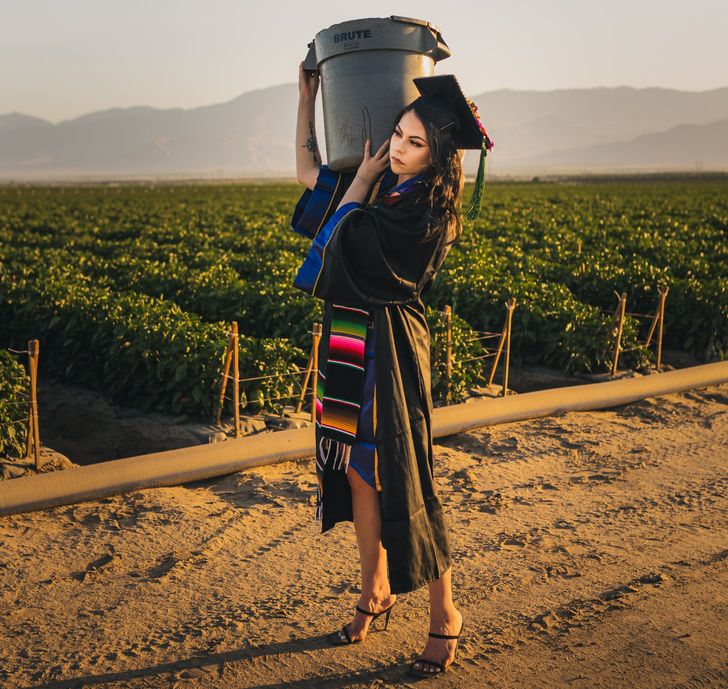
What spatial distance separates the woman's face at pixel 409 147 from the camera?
2963 millimetres

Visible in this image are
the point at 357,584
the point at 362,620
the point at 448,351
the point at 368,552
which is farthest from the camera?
the point at 448,351

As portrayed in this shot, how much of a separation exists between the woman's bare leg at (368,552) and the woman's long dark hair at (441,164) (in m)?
0.95

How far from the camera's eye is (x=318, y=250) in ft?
9.99

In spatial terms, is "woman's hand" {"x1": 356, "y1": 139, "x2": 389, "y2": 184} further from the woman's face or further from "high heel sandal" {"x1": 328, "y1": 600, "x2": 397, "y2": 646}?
"high heel sandal" {"x1": 328, "y1": 600, "x2": 397, "y2": 646}

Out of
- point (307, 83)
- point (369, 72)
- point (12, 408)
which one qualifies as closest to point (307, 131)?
point (307, 83)

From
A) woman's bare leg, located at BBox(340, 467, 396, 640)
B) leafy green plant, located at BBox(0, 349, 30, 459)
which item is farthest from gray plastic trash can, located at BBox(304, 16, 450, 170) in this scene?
leafy green plant, located at BBox(0, 349, 30, 459)

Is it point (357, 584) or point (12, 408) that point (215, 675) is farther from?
point (12, 408)

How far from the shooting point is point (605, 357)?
8.95 meters

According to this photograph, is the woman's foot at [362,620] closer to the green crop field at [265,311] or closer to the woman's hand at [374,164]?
the woman's hand at [374,164]

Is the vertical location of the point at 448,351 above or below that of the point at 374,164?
below

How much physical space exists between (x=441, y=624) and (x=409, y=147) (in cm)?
173

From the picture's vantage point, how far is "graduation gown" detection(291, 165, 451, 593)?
2.97 metres

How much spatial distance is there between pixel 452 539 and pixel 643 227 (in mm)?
18739

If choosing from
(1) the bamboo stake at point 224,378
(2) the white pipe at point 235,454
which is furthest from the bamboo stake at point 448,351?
(1) the bamboo stake at point 224,378
